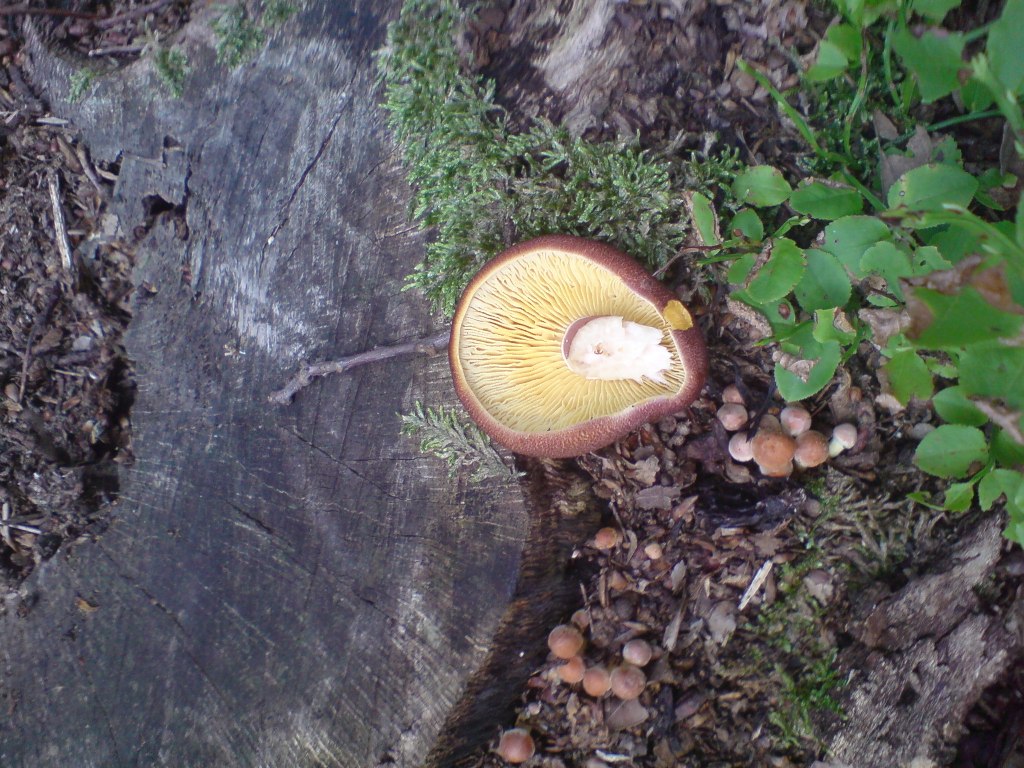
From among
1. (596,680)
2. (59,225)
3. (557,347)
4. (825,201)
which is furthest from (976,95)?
(59,225)

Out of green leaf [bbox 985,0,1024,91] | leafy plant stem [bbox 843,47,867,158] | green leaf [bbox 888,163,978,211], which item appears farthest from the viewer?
leafy plant stem [bbox 843,47,867,158]

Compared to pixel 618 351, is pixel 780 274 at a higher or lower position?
higher

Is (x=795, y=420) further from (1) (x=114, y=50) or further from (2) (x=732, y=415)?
(1) (x=114, y=50)

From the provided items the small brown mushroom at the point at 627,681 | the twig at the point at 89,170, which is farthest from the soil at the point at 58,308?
the small brown mushroom at the point at 627,681

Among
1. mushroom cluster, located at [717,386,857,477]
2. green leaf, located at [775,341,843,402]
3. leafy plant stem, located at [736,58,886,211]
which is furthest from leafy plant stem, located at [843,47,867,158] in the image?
mushroom cluster, located at [717,386,857,477]

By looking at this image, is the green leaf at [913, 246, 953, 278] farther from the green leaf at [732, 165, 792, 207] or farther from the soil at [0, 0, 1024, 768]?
the soil at [0, 0, 1024, 768]

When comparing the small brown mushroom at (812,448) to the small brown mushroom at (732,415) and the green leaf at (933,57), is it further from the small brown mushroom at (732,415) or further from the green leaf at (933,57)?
the green leaf at (933,57)

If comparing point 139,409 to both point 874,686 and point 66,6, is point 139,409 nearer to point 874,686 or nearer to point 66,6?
point 66,6
